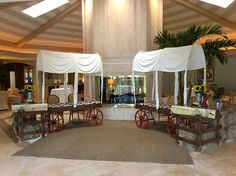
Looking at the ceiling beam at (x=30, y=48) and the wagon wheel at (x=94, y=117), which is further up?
the ceiling beam at (x=30, y=48)

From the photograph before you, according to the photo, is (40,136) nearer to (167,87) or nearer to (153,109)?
(153,109)

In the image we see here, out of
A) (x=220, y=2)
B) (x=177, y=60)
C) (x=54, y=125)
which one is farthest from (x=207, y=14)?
(x=54, y=125)


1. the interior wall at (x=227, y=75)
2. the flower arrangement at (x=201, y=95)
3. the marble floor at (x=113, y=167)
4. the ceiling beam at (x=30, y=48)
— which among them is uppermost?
the ceiling beam at (x=30, y=48)

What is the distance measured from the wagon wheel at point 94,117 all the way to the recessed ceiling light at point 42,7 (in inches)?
177

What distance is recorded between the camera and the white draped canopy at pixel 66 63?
22.2ft

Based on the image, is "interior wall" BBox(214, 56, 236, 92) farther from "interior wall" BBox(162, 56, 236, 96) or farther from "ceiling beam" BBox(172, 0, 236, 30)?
"ceiling beam" BBox(172, 0, 236, 30)

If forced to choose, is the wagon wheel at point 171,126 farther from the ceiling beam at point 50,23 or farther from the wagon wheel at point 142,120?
the ceiling beam at point 50,23

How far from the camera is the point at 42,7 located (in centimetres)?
907

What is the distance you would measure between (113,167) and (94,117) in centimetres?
368

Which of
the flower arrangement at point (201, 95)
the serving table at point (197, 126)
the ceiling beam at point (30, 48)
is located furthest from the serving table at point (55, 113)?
the ceiling beam at point (30, 48)

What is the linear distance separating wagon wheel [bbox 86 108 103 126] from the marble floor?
323cm

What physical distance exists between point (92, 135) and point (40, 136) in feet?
4.41

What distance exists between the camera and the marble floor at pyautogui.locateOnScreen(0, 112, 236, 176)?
3877 millimetres

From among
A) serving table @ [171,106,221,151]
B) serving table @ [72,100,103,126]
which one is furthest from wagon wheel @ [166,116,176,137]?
serving table @ [72,100,103,126]
